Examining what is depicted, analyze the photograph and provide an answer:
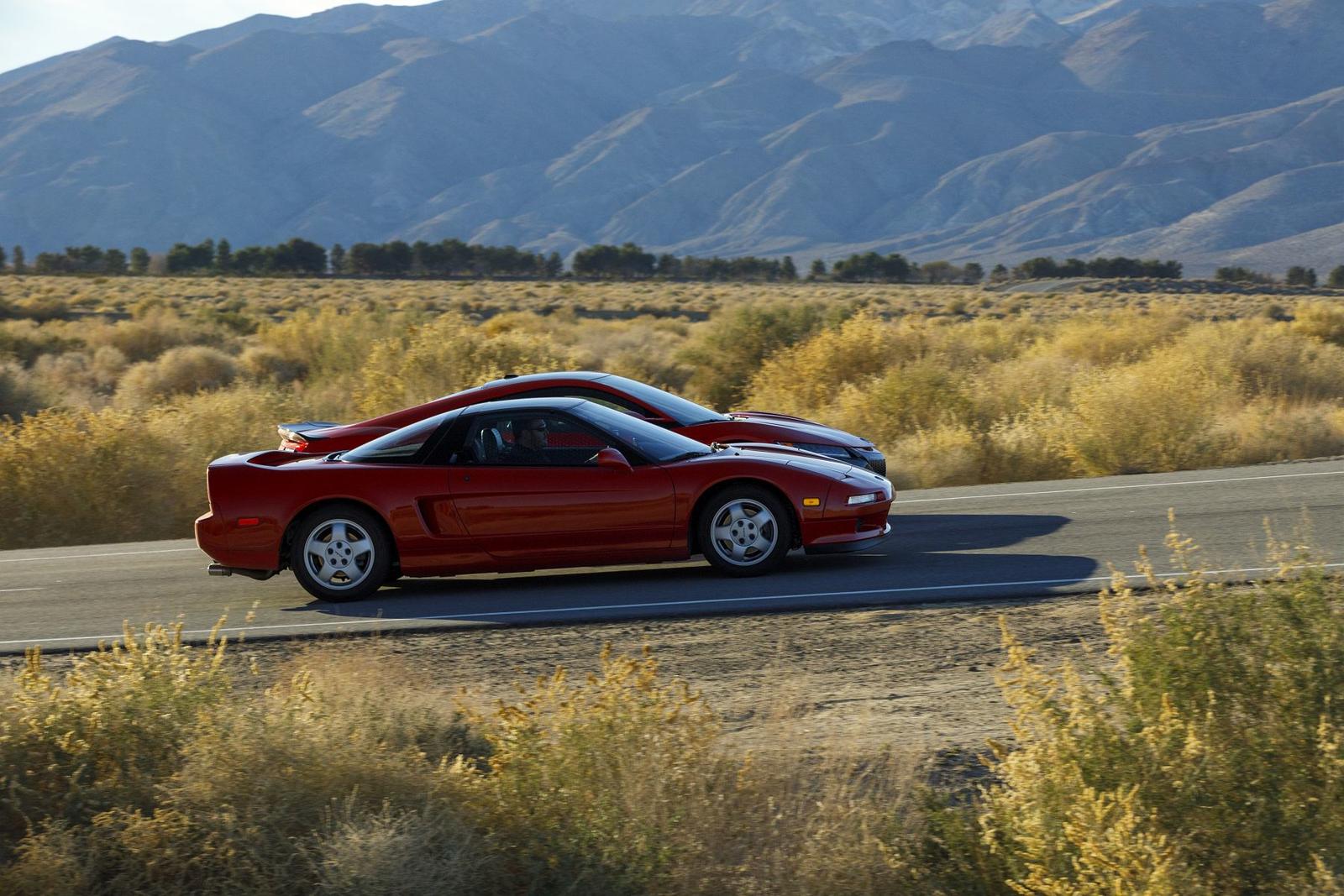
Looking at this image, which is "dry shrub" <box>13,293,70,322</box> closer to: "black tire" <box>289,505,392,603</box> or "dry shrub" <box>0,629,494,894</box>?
"black tire" <box>289,505,392,603</box>

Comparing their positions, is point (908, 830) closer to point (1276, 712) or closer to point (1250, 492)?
point (1276, 712)

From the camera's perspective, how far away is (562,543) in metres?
10.2

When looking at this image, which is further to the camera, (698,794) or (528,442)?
(528,442)

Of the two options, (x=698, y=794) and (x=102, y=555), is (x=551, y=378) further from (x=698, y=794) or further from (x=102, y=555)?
(x=698, y=794)

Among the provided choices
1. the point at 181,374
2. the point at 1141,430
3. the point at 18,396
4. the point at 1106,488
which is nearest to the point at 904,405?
the point at 1141,430

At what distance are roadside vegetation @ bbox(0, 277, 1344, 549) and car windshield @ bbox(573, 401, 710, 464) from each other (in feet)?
20.9

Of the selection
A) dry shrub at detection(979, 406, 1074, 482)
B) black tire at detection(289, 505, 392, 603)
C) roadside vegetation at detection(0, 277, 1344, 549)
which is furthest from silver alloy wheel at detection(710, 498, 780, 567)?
dry shrub at detection(979, 406, 1074, 482)

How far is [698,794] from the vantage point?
599 cm

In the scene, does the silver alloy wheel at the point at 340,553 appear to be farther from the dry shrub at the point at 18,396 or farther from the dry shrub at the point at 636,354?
the dry shrub at the point at 18,396

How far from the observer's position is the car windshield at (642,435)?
34.2 feet

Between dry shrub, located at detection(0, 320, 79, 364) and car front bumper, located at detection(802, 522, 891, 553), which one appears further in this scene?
dry shrub, located at detection(0, 320, 79, 364)

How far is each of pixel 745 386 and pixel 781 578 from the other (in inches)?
644

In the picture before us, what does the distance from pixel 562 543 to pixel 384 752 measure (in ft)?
12.8

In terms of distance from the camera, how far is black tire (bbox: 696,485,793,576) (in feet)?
33.5
